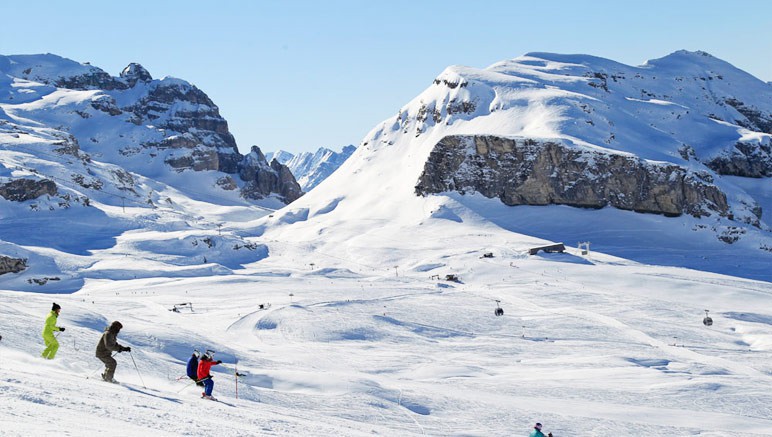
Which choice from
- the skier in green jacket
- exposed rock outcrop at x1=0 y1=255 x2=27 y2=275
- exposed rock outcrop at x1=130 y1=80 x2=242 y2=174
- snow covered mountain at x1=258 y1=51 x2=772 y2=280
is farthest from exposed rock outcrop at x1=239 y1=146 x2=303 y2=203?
the skier in green jacket

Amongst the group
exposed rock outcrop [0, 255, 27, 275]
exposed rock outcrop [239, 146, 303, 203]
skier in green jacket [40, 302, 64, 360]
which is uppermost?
exposed rock outcrop [239, 146, 303, 203]

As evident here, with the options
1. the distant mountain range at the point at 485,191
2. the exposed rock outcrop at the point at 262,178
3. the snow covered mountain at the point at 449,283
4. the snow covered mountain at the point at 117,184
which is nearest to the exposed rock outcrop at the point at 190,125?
the snow covered mountain at the point at 117,184

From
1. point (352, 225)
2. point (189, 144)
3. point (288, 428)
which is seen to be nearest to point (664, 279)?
point (352, 225)

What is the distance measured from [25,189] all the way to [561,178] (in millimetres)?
66479

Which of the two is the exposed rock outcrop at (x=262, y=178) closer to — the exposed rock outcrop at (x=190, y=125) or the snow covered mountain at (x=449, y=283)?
the exposed rock outcrop at (x=190, y=125)

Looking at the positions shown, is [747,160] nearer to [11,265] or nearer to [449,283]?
[449,283]

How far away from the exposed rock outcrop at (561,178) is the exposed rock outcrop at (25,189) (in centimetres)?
4691

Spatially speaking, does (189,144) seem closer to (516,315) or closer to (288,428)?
Answer: (516,315)

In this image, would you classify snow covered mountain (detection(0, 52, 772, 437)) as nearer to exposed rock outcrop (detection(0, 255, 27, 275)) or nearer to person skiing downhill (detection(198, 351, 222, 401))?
exposed rock outcrop (detection(0, 255, 27, 275))

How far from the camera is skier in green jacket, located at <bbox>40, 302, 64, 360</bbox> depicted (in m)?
22.7

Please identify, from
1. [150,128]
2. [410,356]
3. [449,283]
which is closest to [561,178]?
[449,283]

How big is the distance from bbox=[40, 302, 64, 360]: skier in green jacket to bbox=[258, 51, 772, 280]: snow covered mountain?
56.6 m

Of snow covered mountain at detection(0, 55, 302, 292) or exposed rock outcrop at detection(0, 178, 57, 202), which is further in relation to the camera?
exposed rock outcrop at detection(0, 178, 57, 202)

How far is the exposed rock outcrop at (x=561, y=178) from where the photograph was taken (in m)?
94.3
